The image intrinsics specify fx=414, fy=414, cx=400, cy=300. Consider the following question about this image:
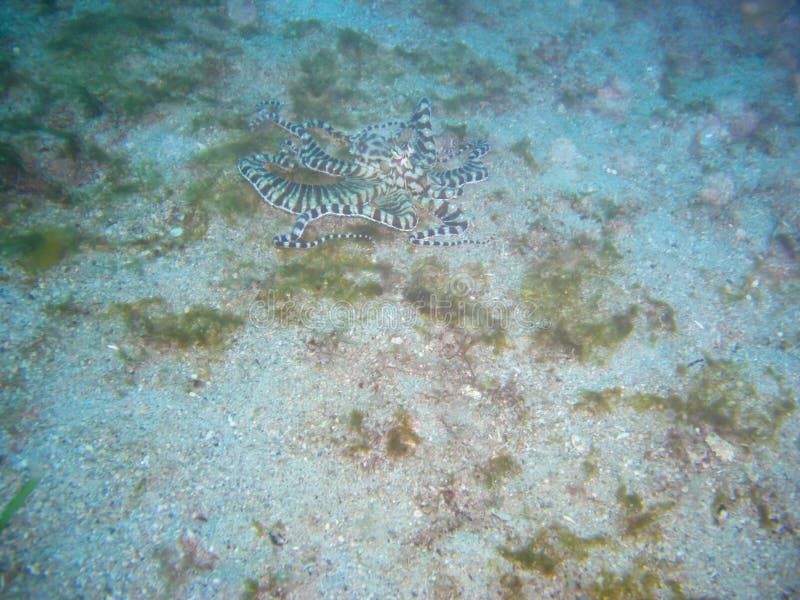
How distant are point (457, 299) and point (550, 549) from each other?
3450 millimetres

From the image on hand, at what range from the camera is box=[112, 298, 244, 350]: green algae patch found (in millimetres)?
5559

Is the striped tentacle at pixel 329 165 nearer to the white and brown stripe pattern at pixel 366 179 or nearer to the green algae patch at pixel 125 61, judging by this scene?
the white and brown stripe pattern at pixel 366 179

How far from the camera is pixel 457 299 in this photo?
6488 millimetres

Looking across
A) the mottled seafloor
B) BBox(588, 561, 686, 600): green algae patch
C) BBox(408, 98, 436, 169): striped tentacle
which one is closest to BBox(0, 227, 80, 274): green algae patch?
the mottled seafloor

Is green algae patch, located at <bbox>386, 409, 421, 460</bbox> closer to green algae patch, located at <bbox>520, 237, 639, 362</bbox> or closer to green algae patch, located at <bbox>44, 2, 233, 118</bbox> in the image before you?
green algae patch, located at <bbox>520, 237, 639, 362</bbox>

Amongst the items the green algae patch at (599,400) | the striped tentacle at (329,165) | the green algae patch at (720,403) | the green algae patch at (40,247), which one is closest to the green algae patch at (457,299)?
the green algae patch at (599,400)

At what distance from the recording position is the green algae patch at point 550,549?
434 cm

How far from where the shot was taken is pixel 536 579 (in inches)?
168

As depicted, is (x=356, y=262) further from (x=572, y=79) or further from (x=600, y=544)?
(x=572, y=79)

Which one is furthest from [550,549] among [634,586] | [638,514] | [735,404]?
[735,404]

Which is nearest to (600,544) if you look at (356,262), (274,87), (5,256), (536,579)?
(536,579)

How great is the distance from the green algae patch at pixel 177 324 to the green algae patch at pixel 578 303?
14.9 ft

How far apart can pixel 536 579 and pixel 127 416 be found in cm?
493

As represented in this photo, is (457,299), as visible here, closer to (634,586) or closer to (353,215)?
(353,215)
